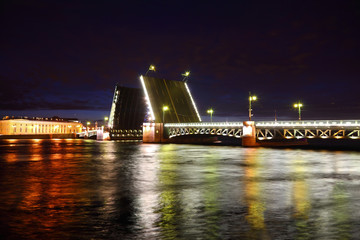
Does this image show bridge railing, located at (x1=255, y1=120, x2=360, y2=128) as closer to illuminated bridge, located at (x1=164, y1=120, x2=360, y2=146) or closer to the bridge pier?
illuminated bridge, located at (x1=164, y1=120, x2=360, y2=146)

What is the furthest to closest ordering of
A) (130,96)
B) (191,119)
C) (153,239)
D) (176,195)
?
(130,96)
(191,119)
(176,195)
(153,239)

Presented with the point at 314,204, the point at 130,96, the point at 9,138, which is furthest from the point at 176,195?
the point at 9,138

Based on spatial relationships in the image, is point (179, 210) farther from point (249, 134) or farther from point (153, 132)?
point (153, 132)

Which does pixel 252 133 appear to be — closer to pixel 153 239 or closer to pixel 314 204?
pixel 314 204

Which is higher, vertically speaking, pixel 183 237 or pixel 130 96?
pixel 130 96

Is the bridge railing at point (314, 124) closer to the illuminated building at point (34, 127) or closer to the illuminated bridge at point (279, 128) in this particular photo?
the illuminated bridge at point (279, 128)

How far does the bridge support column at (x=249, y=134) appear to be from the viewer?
1774 inches

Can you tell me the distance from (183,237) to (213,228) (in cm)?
73

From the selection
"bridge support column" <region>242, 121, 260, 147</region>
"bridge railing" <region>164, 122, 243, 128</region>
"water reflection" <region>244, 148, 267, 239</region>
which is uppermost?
"bridge railing" <region>164, 122, 243, 128</region>

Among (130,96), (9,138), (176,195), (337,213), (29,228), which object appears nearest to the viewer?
(29,228)

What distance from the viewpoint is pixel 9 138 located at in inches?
3497

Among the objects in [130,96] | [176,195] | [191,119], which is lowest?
[176,195]

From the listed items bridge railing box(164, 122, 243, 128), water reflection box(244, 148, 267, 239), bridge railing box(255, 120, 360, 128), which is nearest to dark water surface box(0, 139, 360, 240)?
water reflection box(244, 148, 267, 239)

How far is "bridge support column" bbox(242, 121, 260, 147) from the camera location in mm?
45072
